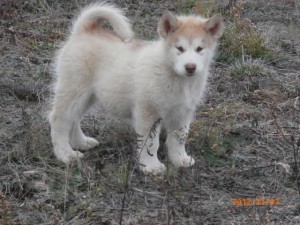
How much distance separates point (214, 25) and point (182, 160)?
109cm

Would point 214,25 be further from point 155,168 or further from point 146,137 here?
point 155,168

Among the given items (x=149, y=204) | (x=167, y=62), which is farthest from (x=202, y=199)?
(x=167, y=62)

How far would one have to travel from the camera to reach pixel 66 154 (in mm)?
5137

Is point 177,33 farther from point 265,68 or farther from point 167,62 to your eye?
point 265,68

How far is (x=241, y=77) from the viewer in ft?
22.9

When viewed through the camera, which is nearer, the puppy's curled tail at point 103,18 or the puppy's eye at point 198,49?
the puppy's eye at point 198,49

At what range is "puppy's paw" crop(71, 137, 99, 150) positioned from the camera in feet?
17.8

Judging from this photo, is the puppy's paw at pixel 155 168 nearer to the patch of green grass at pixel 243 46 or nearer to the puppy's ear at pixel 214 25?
the puppy's ear at pixel 214 25

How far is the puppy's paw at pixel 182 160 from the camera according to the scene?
4992 millimetres

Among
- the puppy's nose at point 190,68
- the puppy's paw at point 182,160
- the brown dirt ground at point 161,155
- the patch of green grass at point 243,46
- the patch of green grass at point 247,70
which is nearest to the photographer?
the brown dirt ground at point 161,155

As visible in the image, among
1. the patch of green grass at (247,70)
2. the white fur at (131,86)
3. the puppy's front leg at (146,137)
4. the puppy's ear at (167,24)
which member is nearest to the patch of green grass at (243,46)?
the patch of green grass at (247,70)

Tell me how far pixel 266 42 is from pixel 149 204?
12.7 feet

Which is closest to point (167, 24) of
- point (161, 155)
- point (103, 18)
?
point (103, 18)
